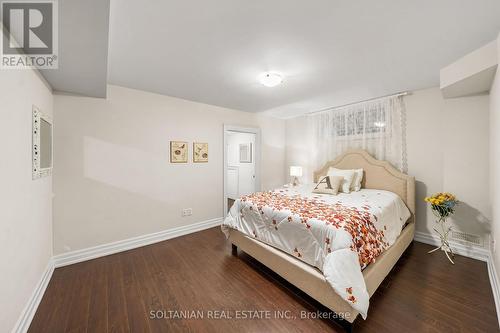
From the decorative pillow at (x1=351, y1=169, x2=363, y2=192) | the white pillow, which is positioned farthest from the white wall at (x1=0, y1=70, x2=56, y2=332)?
the decorative pillow at (x1=351, y1=169, x2=363, y2=192)

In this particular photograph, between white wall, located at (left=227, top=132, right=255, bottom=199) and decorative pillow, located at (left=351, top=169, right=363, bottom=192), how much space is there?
2.17 metres

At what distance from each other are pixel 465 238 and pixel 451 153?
116cm

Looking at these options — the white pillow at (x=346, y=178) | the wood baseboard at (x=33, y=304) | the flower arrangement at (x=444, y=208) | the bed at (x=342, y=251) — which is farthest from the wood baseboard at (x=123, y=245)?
the flower arrangement at (x=444, y=208)

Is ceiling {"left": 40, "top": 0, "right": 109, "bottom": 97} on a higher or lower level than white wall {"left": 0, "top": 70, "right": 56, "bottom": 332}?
higher

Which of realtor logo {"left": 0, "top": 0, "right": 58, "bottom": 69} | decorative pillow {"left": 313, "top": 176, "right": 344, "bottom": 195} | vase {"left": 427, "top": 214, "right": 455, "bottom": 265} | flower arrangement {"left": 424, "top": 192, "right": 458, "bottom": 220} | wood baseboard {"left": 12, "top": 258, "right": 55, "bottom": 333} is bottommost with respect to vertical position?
wood baseboard {"left": 12, "top": 258, "right": 55, "bottom": 333}

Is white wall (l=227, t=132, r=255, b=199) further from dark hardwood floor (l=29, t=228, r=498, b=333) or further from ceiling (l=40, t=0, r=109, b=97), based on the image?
ceiling (l=40, t=0, r=109, b=97)

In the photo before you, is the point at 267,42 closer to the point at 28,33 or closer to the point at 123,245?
the point at 28,33

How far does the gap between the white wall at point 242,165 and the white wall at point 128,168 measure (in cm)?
107

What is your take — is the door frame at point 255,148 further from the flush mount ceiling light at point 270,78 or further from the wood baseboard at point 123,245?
the flush mount ceiling light at point 270,78

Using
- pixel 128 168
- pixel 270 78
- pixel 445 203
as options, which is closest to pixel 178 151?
pixel 128 168

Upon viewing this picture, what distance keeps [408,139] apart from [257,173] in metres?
2.87

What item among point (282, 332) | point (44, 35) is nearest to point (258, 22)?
point (44, 35)

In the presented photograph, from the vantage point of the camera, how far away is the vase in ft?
8.51

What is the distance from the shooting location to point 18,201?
1482 mm
